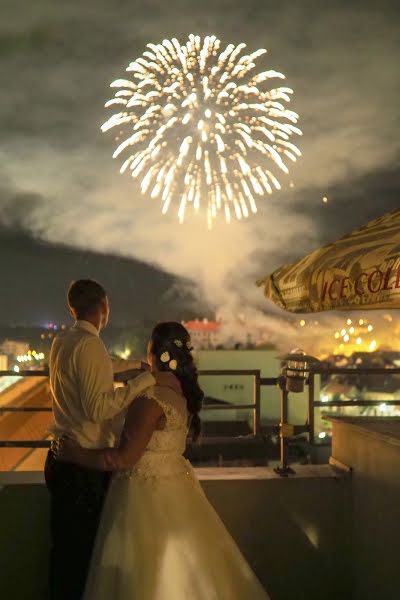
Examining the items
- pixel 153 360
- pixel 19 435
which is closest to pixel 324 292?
pixel 153 360

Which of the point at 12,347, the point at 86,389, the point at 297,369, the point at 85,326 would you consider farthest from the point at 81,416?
the point at 12,347

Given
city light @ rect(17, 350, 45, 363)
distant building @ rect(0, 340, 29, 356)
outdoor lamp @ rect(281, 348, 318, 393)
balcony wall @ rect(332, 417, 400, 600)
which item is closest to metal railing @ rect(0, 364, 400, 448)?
outdoor lamp @ rect(281, 348, 318, 393)

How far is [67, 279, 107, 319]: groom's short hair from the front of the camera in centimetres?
316

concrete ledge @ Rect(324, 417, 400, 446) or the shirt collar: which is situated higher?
the shirt collar

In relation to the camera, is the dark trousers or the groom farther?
the dark trousers

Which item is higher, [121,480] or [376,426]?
[376,426]

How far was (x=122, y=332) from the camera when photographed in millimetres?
88875

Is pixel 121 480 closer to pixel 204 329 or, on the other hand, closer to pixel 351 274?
pixel 351 274

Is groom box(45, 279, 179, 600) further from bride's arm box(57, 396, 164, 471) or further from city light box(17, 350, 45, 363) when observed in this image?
city light box(17, 350, 45, 363)

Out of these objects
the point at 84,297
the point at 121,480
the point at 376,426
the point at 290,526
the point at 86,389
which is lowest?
the point at 290,526

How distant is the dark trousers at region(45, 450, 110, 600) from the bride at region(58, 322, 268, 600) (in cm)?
8

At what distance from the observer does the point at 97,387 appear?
298cm

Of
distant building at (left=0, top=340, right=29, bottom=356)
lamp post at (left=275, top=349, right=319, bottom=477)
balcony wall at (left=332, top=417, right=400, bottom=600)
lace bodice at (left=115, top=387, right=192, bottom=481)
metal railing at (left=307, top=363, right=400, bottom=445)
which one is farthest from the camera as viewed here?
distant building at (left=0, top=340, right=29, bottom=356)

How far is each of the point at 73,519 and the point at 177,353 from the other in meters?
1.03
